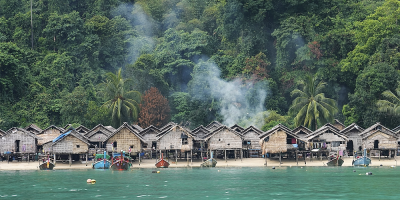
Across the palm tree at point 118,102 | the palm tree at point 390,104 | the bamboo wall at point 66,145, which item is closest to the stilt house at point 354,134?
the palm tree at point 390,104

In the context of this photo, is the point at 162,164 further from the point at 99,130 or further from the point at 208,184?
the point at 208,184

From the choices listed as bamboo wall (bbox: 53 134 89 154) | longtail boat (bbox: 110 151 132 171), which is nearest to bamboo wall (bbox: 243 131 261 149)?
longtail boat (bbox: 110 151 132 171)

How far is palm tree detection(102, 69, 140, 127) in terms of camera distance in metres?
72.2

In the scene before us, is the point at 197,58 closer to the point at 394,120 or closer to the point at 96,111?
the point at 96,111

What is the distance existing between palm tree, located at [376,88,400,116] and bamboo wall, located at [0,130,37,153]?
1322 inches

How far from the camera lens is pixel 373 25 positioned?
73875 millimetres

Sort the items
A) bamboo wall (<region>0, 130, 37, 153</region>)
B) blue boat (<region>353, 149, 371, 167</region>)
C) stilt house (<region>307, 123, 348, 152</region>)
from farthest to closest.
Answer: stilt house (<region>307, 123, 348, 152</region>)
bamboo wall (<region>0, 130, 37, 153</region>)
blue boat (<region>353, 149, 371, 167</region>)

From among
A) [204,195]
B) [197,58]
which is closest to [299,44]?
[197,58]

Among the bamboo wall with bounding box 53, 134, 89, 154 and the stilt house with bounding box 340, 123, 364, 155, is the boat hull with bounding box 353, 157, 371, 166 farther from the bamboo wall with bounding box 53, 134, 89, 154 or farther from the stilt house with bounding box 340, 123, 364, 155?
the bamboo wall with bounding box 53, 134, 89, 154

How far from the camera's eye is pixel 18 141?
6272 centimetres

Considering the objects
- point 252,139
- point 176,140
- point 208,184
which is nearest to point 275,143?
point 252,139

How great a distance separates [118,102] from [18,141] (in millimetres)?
12956

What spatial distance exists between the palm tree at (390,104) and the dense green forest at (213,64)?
0.12 meters

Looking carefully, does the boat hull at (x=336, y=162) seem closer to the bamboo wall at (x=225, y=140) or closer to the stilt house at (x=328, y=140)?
the stilt house at (x=328, y=140)
